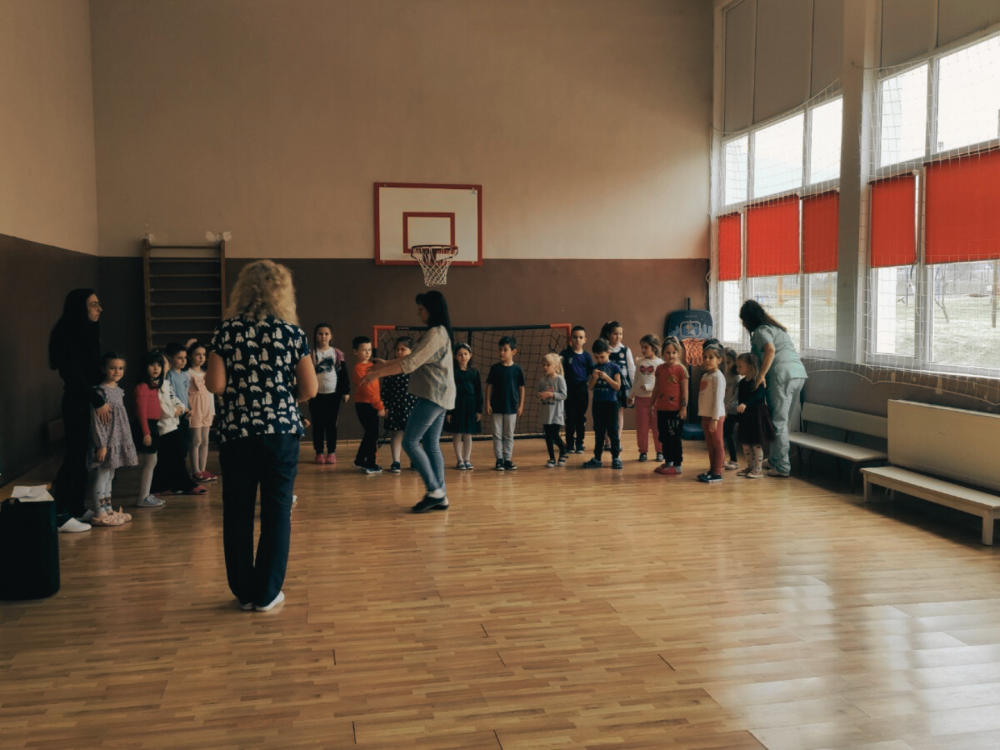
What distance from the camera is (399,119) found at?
936cm

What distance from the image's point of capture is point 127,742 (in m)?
2.67

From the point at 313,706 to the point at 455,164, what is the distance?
746 cm

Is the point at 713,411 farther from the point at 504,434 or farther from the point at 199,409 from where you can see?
the point at 199,409

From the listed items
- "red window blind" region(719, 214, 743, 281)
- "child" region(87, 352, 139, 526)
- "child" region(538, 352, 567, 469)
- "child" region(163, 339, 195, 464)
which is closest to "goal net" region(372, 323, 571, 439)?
"child" region(538, 352, 567, 469)

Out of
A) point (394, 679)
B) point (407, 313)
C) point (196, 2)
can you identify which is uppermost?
point (196, 2)

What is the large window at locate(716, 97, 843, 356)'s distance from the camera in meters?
7.84

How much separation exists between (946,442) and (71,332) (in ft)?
18.8

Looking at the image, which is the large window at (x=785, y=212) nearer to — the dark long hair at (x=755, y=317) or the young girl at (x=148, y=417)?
the dark long hair at (x=755, y=317)

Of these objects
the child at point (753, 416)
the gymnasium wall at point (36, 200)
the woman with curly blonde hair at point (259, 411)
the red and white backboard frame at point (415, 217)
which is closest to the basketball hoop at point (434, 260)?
the red and white backboard frame at point (415, 217)

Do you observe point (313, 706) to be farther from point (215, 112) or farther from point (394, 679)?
point (215, 112)

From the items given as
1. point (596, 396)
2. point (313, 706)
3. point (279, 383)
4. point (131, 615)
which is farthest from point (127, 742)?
point (596, 396)

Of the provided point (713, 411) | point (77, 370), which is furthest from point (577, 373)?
point (77, 370)

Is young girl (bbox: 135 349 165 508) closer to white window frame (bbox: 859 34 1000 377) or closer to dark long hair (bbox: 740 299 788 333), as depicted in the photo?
dark long hair (bbox: 740 299 788 333)

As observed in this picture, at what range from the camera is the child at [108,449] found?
5.13 m
